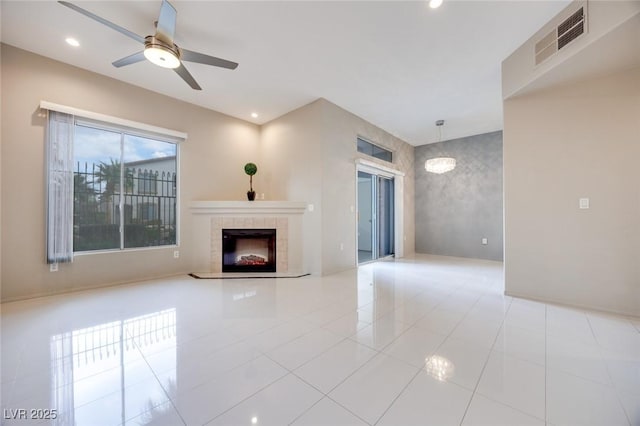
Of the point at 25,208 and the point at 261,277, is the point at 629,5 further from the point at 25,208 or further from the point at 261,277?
the point at 25,208

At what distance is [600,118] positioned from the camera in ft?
9.34

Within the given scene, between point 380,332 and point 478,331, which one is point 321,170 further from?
point 478,331

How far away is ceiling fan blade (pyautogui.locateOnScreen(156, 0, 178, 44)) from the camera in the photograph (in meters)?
2.29

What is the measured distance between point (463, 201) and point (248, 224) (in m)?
5.48

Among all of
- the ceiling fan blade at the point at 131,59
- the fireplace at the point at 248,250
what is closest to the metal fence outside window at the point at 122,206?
the fireplace at the point at 248,250

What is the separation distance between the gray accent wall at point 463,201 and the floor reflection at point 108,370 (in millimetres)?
6519

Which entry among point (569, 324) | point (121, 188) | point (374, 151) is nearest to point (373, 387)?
point (569, 324)

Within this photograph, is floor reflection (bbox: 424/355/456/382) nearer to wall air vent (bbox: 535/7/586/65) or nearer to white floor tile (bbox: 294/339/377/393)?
white floor tile (bbox: 294/339/377/393)

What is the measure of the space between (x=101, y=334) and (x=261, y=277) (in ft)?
7.56

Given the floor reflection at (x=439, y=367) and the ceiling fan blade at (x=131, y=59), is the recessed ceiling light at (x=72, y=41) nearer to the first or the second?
the ceiling fan blade at (x=131, y=59)

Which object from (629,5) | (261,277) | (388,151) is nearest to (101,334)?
(261,277)

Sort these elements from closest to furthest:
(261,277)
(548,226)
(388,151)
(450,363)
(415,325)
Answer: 1. (450,363)
2. (415,325)
3. (548,226)
4. (261,277)
5. (388,151)

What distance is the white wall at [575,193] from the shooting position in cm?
271

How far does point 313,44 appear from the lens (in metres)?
3.04
